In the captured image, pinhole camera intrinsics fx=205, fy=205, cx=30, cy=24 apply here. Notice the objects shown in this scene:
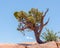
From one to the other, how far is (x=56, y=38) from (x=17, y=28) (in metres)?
4.89

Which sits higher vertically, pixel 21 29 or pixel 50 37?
pixel 21 29

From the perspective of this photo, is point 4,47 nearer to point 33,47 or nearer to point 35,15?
point 33,47

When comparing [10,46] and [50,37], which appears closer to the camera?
[10,46]

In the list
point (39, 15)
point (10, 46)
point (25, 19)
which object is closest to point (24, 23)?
point (25, 19)

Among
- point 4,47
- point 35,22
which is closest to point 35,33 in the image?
point 35,22

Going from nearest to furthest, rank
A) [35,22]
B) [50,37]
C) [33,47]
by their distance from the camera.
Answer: [33,47], [35,22], [50,37]

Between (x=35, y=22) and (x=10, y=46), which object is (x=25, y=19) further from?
(x=10, y=46)

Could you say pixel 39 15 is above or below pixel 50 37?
above

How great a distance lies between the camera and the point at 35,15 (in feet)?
75.7

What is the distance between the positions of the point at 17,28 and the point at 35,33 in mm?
2185

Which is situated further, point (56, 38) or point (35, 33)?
point (56, 38)

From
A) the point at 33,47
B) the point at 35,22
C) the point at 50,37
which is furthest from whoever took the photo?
the point at 50,37

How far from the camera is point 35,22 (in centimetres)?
2288

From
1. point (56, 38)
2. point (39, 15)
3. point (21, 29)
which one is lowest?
point (56, 38)
